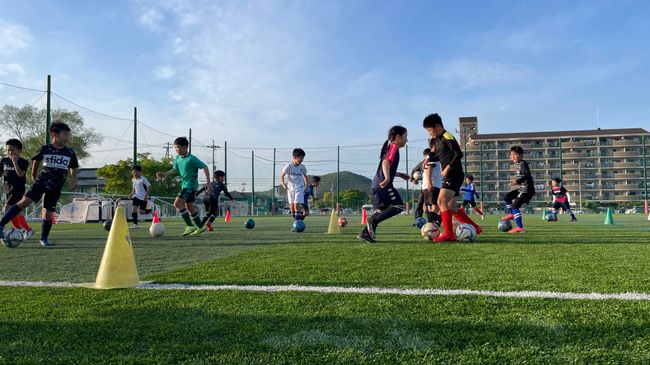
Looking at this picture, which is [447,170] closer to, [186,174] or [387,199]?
[387,199]

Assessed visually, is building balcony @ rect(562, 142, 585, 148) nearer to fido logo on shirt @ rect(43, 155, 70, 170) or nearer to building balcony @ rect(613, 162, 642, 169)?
building balcony @ rect(613, 162, 642, 169)

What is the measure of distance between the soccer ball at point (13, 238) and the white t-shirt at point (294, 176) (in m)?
5.88

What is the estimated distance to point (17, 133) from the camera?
44281mm

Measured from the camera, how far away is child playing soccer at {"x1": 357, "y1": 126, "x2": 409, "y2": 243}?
22.2 ft

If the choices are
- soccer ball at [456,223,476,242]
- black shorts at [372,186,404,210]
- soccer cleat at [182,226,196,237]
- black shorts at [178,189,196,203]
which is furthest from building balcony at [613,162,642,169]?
black shorts at [178,189,196,203]

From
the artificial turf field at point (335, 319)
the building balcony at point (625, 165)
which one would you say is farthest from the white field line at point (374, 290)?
the building balcony at point (625, 165)

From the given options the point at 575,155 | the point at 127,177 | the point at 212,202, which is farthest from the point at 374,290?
the point at 575,155

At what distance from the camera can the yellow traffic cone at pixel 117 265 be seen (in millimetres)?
3219

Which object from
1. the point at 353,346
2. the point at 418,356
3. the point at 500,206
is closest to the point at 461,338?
the point at 418,356

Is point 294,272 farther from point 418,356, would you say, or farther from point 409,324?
point 418,356

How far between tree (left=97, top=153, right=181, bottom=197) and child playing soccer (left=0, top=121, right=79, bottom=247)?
42.7 m

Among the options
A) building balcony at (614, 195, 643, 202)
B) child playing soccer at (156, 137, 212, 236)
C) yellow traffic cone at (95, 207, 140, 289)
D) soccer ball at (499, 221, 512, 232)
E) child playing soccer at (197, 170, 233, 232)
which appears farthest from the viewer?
building balcony at (614, 195, 643, 202)

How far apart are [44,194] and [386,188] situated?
549cm

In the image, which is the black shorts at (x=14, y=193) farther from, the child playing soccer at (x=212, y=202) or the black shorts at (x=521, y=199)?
the black shorts at (x=521, y=199)
